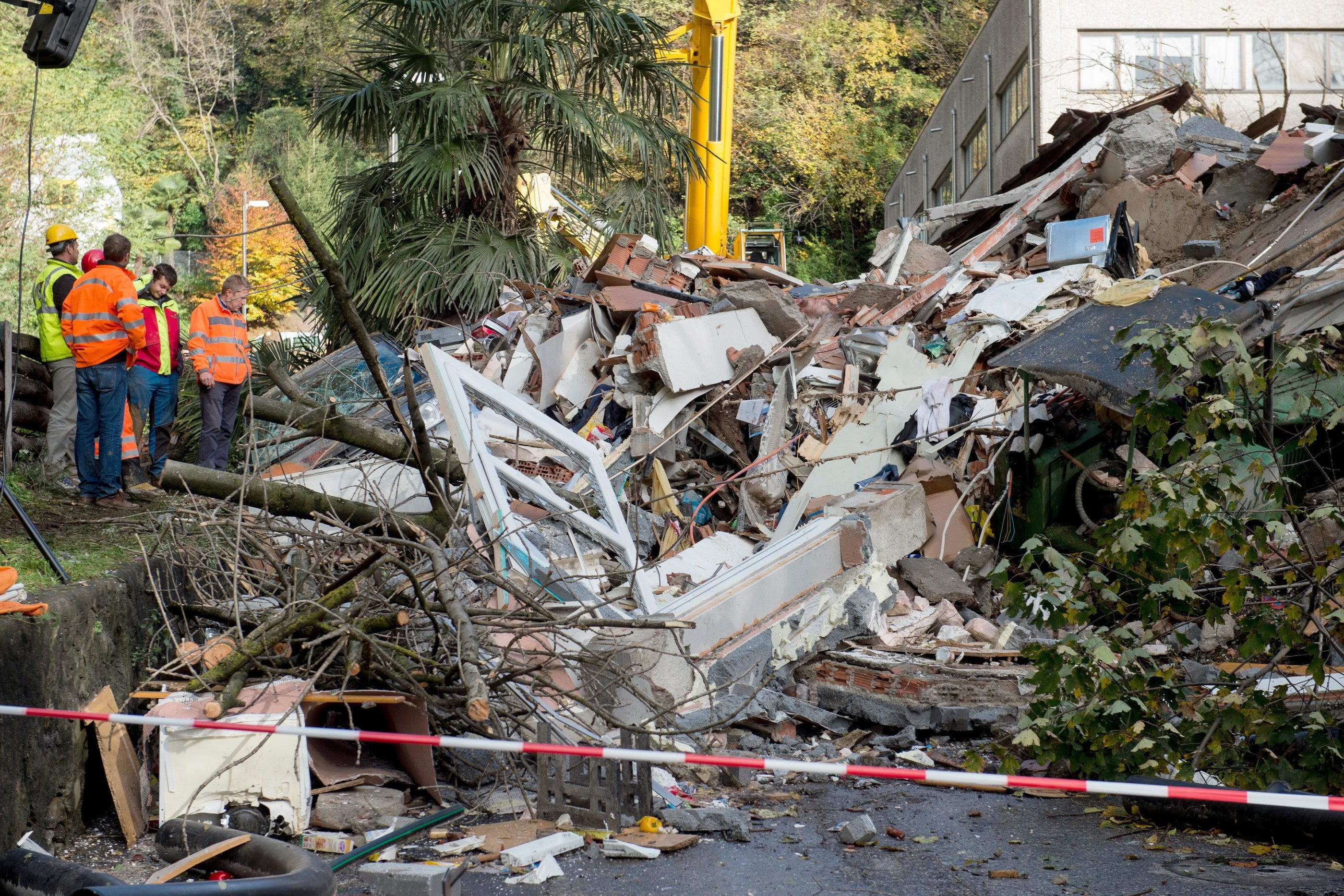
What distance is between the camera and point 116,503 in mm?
6762

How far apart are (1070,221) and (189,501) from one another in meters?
8.45

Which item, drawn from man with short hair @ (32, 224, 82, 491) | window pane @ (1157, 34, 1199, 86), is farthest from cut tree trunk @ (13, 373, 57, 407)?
window pane @ (1157, 34, 1199, 86)

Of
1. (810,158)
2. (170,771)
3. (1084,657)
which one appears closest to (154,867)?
(170,771)

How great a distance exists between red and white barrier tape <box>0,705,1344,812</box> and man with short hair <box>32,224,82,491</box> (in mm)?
3648

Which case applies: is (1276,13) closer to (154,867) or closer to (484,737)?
(484,737)

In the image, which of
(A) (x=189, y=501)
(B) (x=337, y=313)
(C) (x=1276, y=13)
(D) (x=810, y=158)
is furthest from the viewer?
(D) (x=810, y=158)

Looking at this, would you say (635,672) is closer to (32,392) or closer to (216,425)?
(216,425)

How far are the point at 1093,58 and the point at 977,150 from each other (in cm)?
554

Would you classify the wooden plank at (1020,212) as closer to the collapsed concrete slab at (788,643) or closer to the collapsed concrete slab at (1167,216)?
the collapsed concrete slab at (1167,216)

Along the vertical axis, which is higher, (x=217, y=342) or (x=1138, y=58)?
(x=1138, y=58)

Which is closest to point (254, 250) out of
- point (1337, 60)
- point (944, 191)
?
point (944, 191)

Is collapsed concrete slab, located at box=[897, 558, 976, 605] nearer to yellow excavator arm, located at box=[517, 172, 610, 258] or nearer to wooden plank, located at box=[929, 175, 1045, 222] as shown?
wooden plank, located at box=[929, 175, 1045, 222]

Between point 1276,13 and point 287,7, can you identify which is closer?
point 1276,13

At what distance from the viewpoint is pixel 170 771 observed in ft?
13.2
